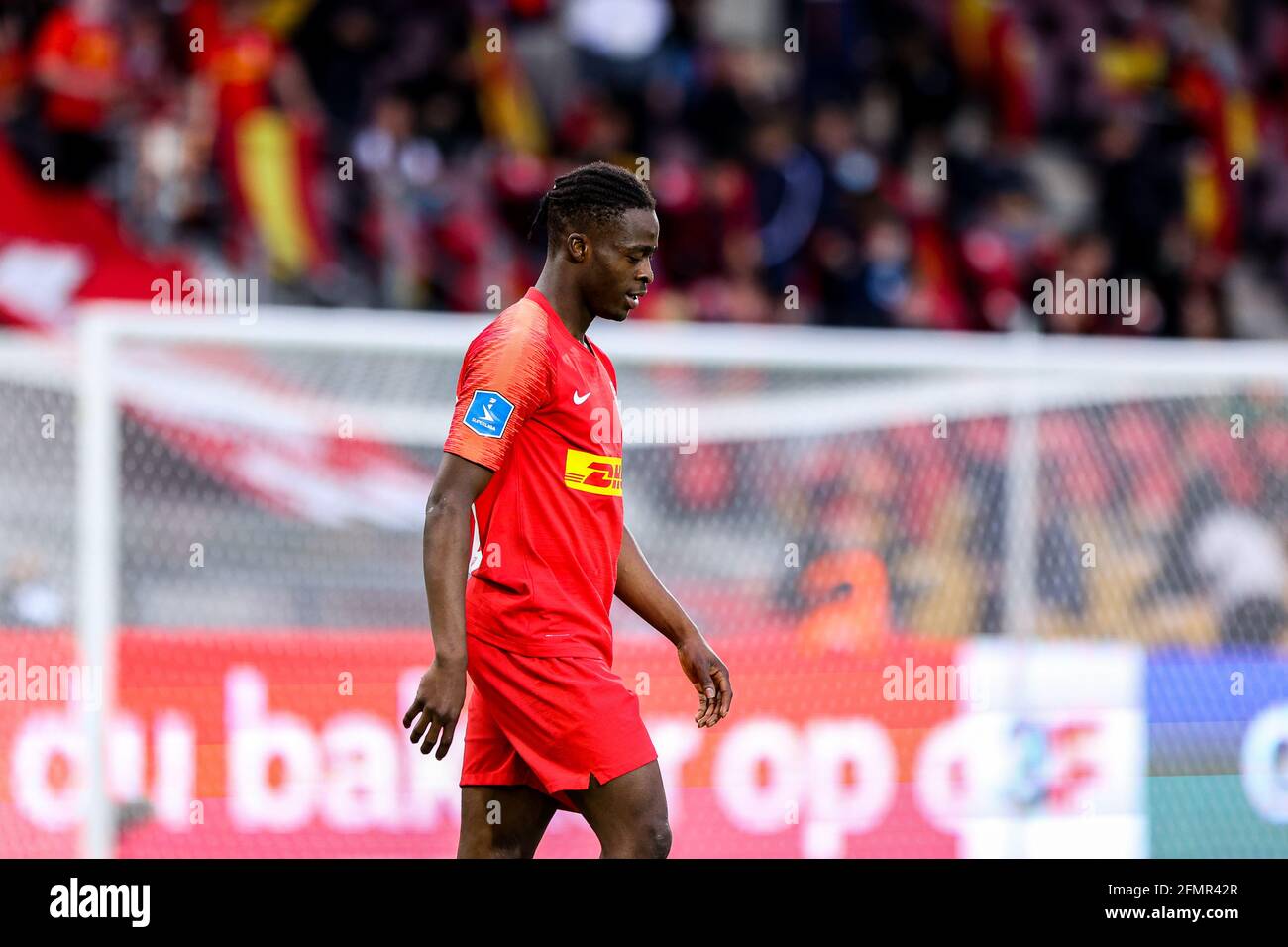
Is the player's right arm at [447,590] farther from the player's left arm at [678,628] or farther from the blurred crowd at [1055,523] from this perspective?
the blurred crowd at [1055,523]

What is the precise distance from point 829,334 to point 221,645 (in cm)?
228

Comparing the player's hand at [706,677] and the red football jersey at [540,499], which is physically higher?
the red football jersey at [540,499]

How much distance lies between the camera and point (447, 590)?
3.40 metres

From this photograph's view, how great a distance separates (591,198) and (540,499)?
24.2 inches

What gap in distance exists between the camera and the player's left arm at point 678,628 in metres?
3.93

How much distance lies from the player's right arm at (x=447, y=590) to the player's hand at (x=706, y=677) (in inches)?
26.2

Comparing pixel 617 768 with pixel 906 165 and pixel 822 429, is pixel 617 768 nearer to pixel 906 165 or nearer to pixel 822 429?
pixel 822 429
